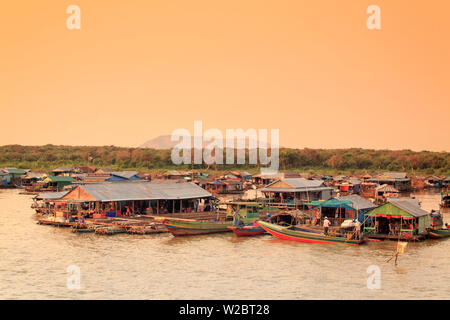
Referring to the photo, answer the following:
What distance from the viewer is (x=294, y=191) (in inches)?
1346

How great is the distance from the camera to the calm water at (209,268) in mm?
15320

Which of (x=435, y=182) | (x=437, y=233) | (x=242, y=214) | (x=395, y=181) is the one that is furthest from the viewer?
(x=435, y=182)

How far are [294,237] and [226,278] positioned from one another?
25.2ft

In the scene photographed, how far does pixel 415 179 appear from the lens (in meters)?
65.6

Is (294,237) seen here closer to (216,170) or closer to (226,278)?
(226,278)

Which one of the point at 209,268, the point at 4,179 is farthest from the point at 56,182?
the point at 209,268

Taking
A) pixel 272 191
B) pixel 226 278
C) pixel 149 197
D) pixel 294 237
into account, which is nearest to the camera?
pixel 226 278

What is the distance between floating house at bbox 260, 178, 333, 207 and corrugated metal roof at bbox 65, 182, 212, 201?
5332 millimetres

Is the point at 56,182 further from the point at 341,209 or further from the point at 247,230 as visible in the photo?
the point at 341,209

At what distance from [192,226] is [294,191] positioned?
11095 mm

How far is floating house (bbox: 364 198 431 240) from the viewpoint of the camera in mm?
23422

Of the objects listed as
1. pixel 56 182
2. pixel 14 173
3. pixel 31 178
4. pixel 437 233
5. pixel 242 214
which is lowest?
pixel 437 233

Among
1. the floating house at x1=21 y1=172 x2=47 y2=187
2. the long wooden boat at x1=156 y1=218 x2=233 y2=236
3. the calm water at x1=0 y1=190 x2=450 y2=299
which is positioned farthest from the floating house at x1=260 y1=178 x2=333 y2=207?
the floating house at x1=21 y1=172 x2=47 y2=187
